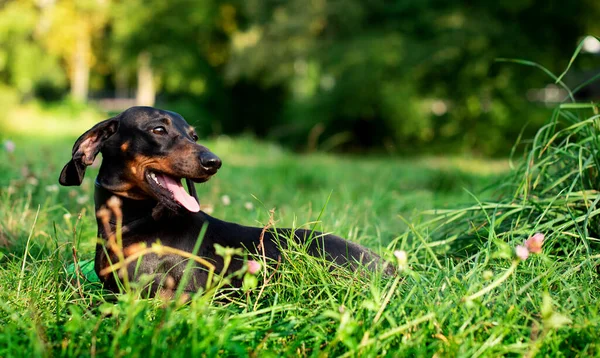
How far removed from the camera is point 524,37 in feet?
51.4

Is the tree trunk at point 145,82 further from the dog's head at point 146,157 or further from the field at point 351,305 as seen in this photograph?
the dog's head at point 146,157

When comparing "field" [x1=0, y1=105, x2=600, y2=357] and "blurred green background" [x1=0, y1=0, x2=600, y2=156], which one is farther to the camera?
"blurred green background" [x1=0, y1=0, x2=600, y2=156]

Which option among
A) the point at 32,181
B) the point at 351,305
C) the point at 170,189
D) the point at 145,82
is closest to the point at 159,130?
the point at 170,189

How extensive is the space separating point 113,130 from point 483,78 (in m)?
15.6

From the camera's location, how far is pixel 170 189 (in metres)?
2.57

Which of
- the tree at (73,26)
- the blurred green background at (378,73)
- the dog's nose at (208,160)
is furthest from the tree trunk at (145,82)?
the dog's nose at (208,160)

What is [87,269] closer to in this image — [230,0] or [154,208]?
[154,208]

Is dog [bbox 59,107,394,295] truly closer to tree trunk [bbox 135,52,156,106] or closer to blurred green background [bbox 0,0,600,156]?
blurred green background [bbox 0,0,600,156]

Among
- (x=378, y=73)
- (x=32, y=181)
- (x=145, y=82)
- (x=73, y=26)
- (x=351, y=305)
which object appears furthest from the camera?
(x=145, y=82)

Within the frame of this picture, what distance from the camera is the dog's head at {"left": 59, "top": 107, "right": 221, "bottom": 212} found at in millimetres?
2508

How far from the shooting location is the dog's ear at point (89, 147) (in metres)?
2.66

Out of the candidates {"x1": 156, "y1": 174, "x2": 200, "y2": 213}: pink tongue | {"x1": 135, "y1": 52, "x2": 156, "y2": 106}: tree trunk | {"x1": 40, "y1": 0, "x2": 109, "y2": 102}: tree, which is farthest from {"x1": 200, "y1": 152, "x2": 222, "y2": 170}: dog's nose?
{"x1": 135, "y1": 52, "x2": 156, "y2": 106}: tree trunk

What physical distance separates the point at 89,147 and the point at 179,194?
0.51 metres

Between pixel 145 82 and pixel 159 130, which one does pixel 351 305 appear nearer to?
pixel 159 130
